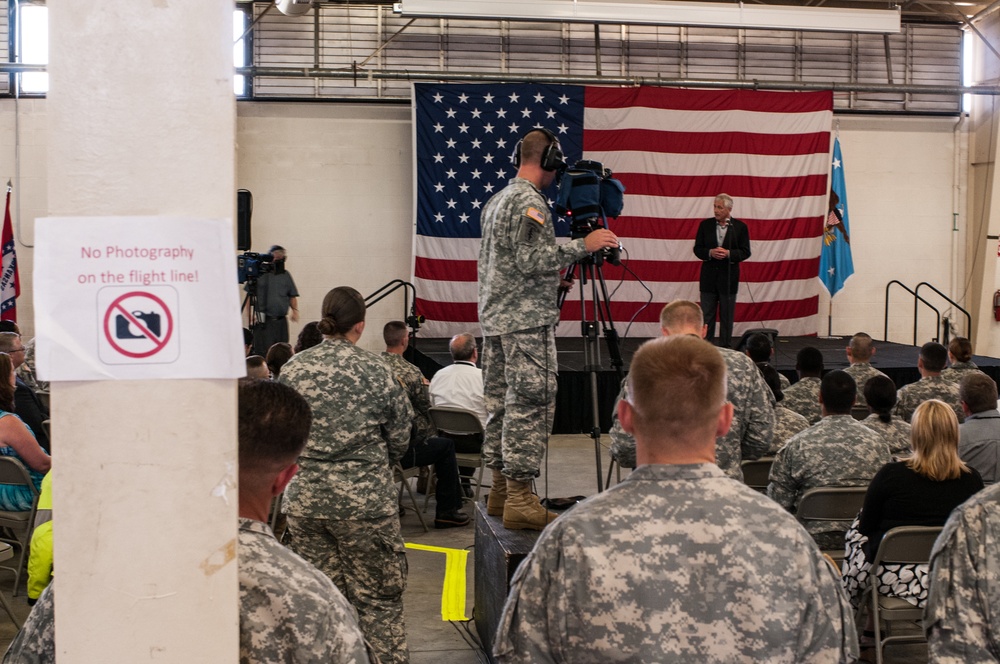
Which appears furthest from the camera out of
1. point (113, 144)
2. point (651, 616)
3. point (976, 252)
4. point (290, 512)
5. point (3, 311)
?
point (976, 252)

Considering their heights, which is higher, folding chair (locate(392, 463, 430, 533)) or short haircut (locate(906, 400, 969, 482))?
short haircut (locate(906, 400, 969, 482))

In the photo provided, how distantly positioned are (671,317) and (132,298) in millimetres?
2560

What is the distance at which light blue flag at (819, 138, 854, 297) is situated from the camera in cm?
1298

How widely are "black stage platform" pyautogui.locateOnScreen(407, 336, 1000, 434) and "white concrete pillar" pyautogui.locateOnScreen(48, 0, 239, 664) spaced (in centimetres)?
708

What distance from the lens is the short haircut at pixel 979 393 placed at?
4.75 m

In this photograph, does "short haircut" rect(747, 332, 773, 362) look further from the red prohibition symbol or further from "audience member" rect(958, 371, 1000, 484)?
the red prohibition symbol

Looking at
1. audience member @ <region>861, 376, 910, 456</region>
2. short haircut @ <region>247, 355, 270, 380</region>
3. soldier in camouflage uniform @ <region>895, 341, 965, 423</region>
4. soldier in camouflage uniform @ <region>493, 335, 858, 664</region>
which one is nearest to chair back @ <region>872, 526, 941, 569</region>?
audience member @ <region>861, 376, 910, 456</region>

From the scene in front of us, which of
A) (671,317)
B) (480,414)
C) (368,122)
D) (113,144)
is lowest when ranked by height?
(480,414)

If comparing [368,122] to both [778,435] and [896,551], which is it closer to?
[778,435]

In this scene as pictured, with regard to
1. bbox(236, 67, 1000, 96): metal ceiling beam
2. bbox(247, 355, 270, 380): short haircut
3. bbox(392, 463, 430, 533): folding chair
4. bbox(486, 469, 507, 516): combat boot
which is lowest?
bbox(392, 463, 430, 533): folding chair

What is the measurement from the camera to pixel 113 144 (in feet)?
4.41

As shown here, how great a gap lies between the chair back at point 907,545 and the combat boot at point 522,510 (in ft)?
3.90

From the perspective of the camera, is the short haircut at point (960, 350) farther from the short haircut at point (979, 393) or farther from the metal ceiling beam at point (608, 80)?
the metal ceiling beam at point (608, 80)

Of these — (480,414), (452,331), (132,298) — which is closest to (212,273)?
(132,298)
